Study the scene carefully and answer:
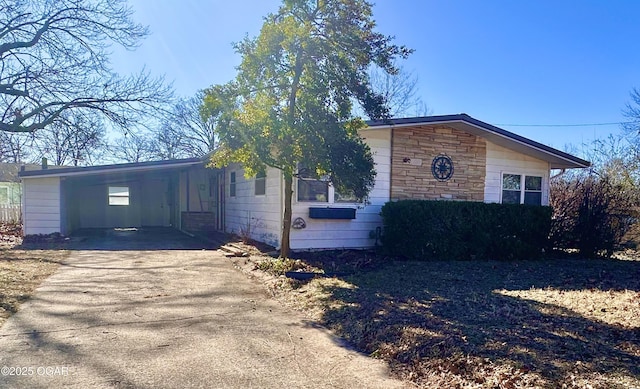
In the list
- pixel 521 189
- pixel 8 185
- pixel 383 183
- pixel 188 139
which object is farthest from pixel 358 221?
pixel 8 185

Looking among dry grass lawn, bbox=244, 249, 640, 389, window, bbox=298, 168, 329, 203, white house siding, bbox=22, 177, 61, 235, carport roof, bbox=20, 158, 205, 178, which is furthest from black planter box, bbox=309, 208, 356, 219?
white house siding, bbox=22, 177, 61, 235

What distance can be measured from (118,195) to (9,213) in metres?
4.46

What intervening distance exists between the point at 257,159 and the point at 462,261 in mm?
4965

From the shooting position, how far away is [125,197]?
18.6 meters

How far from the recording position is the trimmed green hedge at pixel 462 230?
8.71 metres

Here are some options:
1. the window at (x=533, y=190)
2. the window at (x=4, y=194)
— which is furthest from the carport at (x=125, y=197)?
the window at (x=4, y=194)

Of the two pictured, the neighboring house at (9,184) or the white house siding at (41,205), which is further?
the neighboring house at (9,184)

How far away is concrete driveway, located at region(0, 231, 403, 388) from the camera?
3.15m

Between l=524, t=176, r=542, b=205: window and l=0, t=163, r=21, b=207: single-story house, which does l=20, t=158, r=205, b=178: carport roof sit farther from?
l=0, t=163, r=21, b=207: single-story house

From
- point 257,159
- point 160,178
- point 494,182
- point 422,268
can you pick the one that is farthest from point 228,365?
point 160,178

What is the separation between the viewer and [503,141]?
1095cm

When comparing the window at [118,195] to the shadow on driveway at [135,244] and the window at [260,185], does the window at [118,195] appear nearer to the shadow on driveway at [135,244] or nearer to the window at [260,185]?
the shadow on driveway at [135,244]

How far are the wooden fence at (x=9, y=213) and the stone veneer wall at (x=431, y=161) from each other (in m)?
16.5

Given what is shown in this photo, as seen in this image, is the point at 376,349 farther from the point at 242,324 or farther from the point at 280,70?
the point at 280,70
